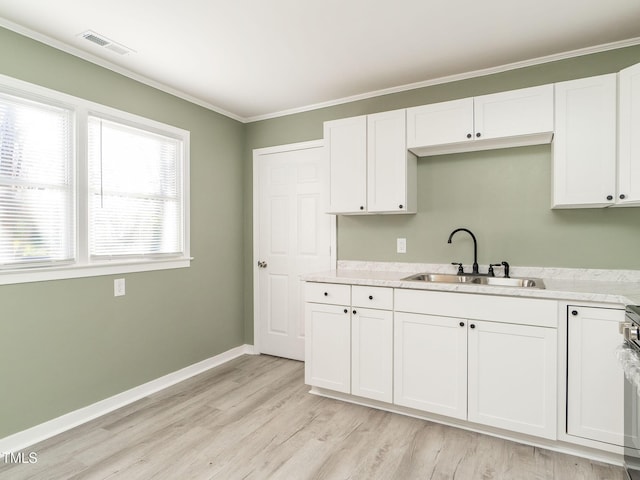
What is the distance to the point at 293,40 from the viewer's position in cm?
244

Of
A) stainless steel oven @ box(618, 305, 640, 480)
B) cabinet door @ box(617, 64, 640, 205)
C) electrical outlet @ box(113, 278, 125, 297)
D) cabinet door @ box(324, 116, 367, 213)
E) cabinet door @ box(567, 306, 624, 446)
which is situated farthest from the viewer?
cabinet door @ box(324, 116, 367, 213)

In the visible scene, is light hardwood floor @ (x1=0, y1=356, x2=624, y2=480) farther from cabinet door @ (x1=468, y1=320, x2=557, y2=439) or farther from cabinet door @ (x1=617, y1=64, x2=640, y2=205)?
cabinet door @ (x1=617, y1=64, x2=640, y2=205)

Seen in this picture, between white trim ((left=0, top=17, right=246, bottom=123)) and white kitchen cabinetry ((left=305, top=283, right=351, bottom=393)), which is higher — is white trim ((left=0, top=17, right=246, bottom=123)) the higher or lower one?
the higher one

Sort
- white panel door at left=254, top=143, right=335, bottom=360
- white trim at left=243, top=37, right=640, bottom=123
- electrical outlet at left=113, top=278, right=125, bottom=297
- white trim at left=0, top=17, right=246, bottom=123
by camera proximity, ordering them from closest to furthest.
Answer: white trim at left=0, top=17, right=246, bottom=123, white trim at left=243, top=37, right=640, bottom=123, electrical outlet at left=113, top=278, right=125, bottom=297, white panel door at left=254, top=143, right=335, bottom=360

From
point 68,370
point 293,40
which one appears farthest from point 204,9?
point 68,370

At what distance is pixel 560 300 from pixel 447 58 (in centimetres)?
184

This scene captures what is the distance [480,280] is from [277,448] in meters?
1.86

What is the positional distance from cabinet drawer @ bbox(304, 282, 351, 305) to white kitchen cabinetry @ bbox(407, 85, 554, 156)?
122 cm

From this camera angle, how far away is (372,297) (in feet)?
8.76

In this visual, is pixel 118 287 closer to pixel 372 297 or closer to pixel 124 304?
pixel 124 304

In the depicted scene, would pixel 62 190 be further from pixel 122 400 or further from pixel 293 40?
pixel 293 40

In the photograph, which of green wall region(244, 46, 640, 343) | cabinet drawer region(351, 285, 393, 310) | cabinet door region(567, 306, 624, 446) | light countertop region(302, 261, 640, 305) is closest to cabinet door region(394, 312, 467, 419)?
cabinet drawer region(351, 285, 393, 310)

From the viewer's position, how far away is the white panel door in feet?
12.1

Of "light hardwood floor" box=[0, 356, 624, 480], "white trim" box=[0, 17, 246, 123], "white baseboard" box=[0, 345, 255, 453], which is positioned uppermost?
"white trim" box=[0, 17, 246, 123]
